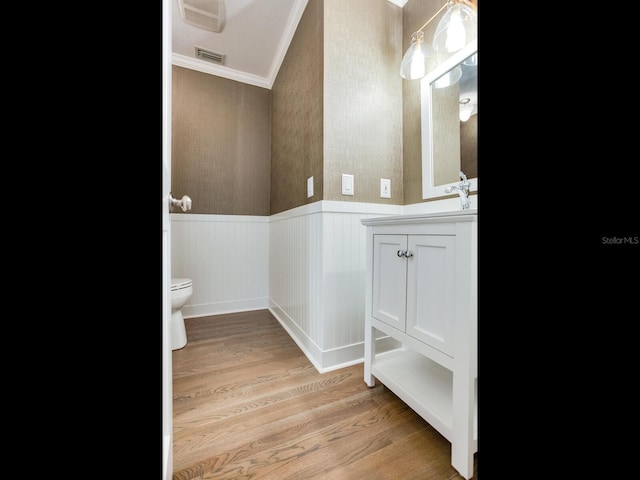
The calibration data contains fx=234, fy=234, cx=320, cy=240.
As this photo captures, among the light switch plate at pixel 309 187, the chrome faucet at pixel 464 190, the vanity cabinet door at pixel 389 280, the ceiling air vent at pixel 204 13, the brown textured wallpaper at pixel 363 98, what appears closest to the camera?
the vanity cabinet door at pixel 389 280

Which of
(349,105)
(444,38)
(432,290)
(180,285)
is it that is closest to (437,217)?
(432,290)

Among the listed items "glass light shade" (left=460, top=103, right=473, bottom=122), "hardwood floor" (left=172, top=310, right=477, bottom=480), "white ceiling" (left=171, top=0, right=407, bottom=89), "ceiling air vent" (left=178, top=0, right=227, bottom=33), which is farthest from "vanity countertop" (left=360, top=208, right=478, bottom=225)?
"ceiling air vent" (left=178, top=0, right=227, bottom=33)

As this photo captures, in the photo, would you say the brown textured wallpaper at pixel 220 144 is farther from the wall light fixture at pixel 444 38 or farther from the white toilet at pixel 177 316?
the wall light fixture at pixel 444 38

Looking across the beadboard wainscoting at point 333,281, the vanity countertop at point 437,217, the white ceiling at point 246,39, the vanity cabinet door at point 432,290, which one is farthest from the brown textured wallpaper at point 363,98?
the vanity cabinet door at point 432,290

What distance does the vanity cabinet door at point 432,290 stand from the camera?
769 mm

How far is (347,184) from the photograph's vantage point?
4.45ft

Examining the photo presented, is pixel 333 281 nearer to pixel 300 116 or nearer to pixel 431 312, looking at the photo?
pixel 431 312

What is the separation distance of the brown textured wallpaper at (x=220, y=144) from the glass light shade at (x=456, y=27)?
1.66 metres

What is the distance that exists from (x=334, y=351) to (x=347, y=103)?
4.64ft

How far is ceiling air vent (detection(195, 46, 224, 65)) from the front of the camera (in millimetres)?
2019

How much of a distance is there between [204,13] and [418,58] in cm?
155
